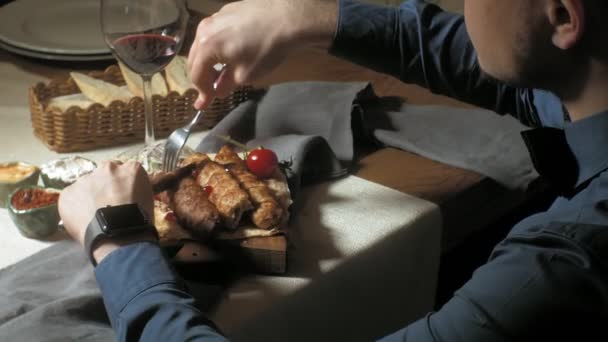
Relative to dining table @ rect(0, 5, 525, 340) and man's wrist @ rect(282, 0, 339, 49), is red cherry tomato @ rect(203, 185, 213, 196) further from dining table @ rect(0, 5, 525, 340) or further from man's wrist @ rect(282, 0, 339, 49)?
man's wrist @ rect(282, 0, 339, 49)

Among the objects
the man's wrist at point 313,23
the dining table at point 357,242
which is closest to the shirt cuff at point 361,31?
the man's wrist at point 313,23

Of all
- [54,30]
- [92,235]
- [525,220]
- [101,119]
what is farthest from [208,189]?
[54,30]

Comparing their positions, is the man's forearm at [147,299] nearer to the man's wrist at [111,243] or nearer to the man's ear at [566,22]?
the man's wrist at [111,243]

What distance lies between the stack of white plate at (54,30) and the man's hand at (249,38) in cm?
46

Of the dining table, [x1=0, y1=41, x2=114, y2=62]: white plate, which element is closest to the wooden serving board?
the dining table

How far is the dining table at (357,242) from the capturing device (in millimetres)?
920

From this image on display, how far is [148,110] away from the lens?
1.17m

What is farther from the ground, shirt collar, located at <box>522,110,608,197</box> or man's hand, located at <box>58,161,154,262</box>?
shirt collar, located at <box>522,110,608,197</box>

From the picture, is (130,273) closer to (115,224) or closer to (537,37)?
(115,224)

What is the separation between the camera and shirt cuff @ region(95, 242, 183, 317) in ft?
2.68

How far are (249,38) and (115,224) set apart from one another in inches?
15.4

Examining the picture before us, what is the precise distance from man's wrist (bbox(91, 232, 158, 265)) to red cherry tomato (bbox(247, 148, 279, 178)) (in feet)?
0.81

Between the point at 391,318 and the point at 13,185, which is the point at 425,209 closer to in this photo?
the point at 391,318

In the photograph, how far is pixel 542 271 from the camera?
682 millimetres
